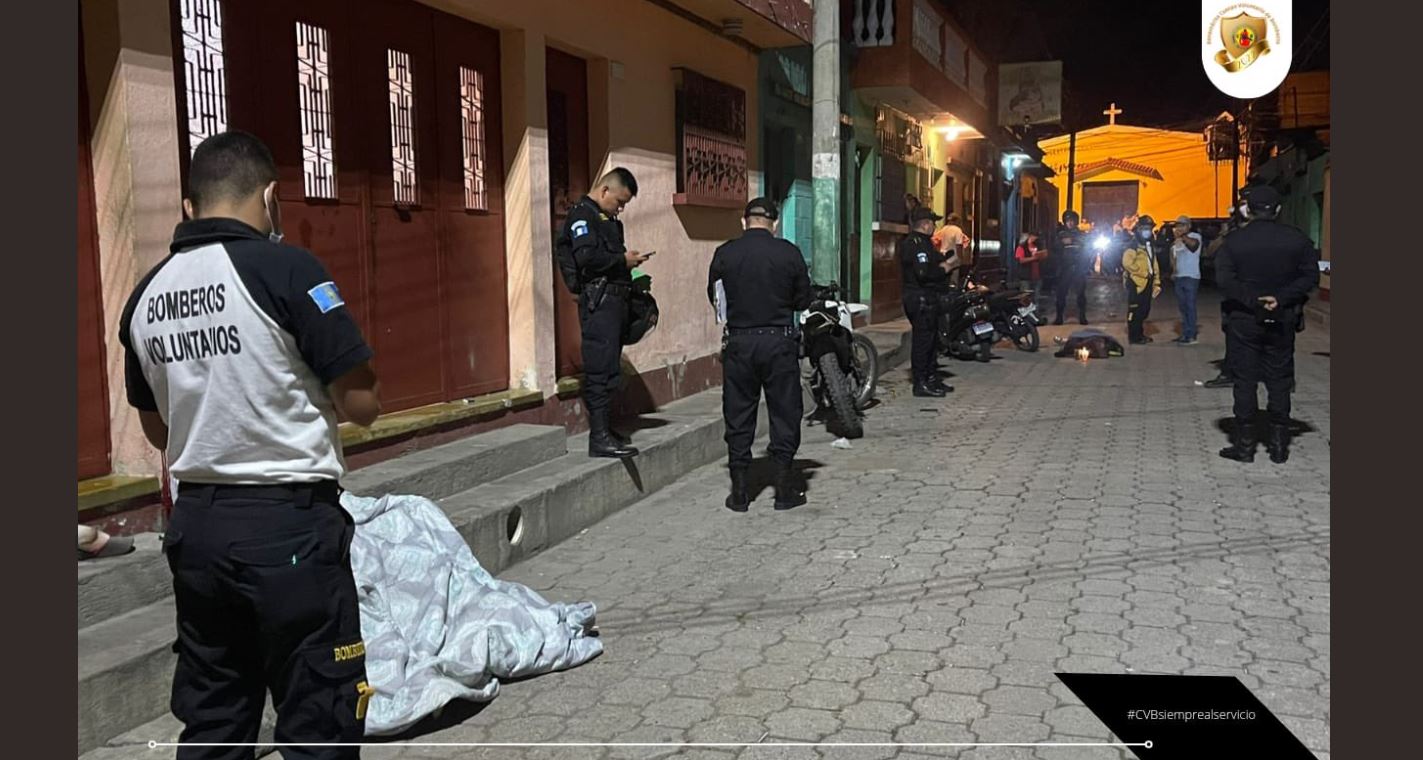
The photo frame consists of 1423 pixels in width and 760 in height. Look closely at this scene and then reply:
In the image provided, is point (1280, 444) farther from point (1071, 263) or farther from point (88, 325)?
point (1071, 263)

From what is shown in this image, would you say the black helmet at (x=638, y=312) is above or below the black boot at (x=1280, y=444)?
above

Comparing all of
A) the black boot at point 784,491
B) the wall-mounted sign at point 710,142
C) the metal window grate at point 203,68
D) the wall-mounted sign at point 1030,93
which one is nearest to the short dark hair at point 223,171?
the metal window grate at point 203,68

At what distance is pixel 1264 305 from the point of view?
7.15 meters

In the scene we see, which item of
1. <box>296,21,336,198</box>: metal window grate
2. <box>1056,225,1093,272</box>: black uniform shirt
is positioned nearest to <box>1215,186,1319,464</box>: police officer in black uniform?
<box>296,21,336,198</box>: metal window grate

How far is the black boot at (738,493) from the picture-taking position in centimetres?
646

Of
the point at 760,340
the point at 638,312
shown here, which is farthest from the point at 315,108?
the point at 760,340

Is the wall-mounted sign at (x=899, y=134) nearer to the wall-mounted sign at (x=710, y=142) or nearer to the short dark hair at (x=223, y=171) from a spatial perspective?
the wall-mounted sign at (x=710, y=142)

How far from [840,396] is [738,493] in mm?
2170

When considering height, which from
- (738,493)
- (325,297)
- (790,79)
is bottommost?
(738,493)

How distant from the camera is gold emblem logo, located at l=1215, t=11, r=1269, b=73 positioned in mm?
8297

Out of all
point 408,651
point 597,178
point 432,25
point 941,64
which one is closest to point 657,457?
point 597,178

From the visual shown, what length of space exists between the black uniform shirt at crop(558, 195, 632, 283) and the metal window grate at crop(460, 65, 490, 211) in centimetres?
80

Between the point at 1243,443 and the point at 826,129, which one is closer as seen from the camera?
the point at 1243,443

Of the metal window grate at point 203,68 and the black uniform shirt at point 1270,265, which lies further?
the black uniform shirt at point 1270,265
